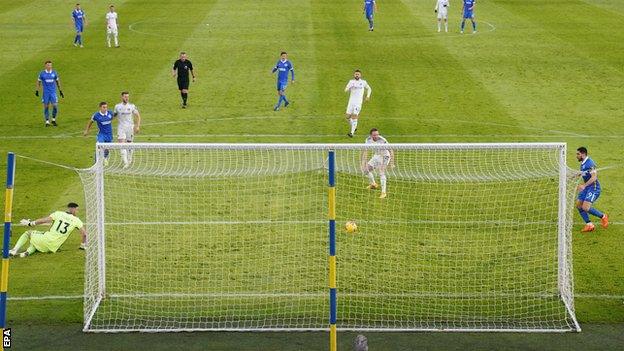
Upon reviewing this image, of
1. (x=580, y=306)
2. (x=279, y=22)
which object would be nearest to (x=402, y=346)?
(x=580, y=306)

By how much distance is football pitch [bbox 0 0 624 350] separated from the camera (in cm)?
1853

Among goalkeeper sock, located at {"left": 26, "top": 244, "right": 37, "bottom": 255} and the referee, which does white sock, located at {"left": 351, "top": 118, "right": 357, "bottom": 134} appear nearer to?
the referee

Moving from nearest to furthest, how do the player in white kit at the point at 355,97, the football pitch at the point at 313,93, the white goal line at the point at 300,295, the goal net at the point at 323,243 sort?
the football pitch at the point at 313,93, the goal net at the point at 323,243, the white goal line at the point at 300,295, the player in white kit at the point at 355,97

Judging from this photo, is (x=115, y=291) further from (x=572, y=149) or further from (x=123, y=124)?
(x=572, y=149)

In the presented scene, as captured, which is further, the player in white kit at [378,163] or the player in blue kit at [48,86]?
the player in blue kit at [48,86]

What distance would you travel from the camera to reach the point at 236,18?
53406 mm

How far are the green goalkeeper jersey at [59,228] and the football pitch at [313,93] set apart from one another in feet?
0.92

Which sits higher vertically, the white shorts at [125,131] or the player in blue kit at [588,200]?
the white shorts at [125,131]

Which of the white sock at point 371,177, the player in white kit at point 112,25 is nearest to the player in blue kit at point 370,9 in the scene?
the player in white kit at point 112,25

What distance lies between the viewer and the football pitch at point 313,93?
18.5 m

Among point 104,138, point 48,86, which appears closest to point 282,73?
point 48,86

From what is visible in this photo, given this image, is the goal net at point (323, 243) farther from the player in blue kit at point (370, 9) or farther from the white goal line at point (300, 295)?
the player in blue kit at point (370, 9)

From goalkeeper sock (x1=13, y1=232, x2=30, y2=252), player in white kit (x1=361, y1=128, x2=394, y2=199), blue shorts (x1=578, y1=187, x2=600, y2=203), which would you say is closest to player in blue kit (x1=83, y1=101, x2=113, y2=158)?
goalkeeper sock (x1=13, y1=232, x2=30, y2=252)

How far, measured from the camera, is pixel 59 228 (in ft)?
70.9
